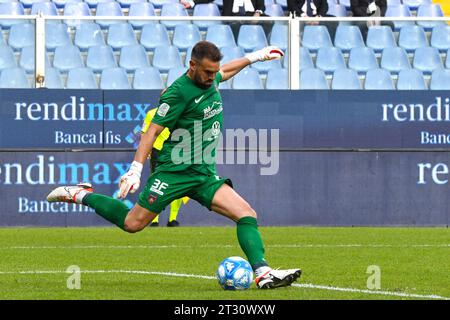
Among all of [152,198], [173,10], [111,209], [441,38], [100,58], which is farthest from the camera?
[173,10]

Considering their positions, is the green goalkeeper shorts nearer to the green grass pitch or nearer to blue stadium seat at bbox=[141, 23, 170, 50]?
the green grass pitch

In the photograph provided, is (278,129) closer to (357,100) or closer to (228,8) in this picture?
(357,100)

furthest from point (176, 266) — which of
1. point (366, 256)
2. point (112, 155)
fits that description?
point (112, 155)

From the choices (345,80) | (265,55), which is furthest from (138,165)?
(345,80)

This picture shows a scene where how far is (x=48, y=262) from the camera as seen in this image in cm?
1346

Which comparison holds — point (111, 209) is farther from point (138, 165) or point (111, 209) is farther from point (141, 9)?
point (141, 9)

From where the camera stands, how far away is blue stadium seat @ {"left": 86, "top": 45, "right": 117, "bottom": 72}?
20734 millimetres

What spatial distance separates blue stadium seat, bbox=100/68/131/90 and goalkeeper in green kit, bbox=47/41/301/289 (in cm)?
976

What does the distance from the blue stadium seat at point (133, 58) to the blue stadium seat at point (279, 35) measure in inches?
85.3

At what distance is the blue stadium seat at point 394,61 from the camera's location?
21469mm

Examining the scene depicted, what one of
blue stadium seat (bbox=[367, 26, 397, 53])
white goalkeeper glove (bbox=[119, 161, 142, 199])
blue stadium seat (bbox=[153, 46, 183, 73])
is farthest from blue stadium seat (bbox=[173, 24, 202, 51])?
white goalkeeper glove (bbox=[119, 161, 142, 199])

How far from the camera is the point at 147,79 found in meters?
20.7

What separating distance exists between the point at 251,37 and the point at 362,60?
204 cm

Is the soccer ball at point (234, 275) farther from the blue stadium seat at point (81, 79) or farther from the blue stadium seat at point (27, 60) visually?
the blue stadium seat at point (27, 60)
